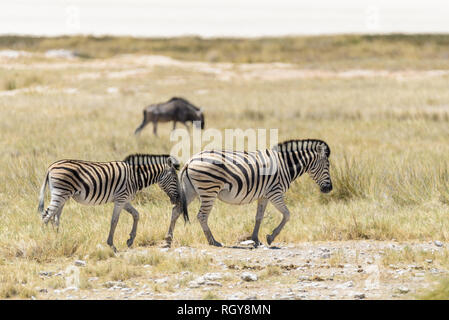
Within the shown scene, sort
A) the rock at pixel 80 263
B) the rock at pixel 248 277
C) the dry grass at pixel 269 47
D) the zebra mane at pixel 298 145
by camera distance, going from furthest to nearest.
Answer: the dry grass at pixel 269 47, the zebra mane at pixel 298 145, the rock at pixel 80 263, the rock at pixel 248 277

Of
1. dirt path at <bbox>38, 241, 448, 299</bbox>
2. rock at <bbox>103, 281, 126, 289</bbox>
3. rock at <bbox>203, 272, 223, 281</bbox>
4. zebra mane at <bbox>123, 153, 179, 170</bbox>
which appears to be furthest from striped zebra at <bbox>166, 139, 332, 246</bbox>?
rock at <bbox>103, 281, 126, 289</bbox>

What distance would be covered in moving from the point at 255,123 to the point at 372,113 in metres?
4.70

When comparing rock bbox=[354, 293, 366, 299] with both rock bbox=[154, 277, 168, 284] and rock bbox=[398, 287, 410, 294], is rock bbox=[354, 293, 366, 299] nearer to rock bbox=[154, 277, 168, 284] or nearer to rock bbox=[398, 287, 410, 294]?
rock bbox=[398, 287, 410, 294]

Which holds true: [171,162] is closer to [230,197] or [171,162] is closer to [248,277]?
[230,197]

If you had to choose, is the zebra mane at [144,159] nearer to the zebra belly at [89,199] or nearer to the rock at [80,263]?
the zebra belly at [89,199]

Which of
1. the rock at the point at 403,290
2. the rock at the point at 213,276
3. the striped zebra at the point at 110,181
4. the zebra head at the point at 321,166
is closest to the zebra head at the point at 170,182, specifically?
the striped zebra at the point at 110,181

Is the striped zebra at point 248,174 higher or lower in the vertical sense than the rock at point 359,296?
higher

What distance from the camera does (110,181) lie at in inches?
299

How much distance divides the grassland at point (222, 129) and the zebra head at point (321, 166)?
0.62 metres

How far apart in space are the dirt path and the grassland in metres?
0.23

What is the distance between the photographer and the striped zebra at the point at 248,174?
7.73m

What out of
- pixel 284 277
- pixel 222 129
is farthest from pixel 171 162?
pixel 222 129

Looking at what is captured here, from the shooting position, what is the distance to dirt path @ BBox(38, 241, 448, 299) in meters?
6.39
